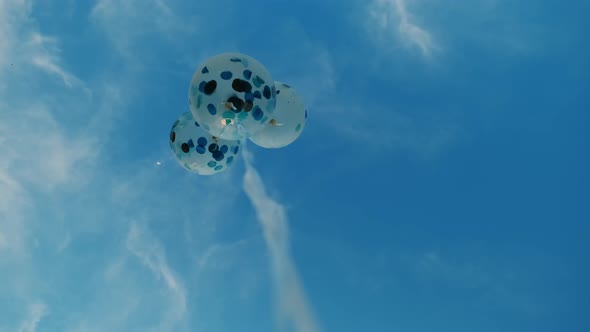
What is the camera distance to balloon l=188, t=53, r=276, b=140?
9242 millimetres

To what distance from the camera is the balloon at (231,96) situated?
9242mm

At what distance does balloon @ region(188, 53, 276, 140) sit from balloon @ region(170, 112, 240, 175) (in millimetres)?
825

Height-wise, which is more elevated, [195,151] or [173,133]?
[173,133]

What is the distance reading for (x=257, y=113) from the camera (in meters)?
9.51

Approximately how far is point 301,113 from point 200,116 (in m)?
2.57

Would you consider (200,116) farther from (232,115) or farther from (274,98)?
(274,98)

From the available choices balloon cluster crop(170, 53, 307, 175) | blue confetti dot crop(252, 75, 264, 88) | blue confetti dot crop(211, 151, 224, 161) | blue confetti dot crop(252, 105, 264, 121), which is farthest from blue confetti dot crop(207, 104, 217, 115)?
blue confetti dot crop(211, 151, 224, 161)

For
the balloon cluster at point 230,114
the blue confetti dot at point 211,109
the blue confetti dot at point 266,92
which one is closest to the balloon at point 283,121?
the balloon cluster at point 230,114

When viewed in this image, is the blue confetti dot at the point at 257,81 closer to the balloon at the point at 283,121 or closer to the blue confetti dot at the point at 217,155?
the balloon at the point at 283,121

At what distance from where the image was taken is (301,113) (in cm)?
1105

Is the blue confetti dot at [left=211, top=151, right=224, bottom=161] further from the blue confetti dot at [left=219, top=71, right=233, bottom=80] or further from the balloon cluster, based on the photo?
the blue confetti dot at [left=219, top=71, right=233, bottom=80]

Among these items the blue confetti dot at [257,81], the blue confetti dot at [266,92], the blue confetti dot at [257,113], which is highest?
the blue confetti dot at [257,81]

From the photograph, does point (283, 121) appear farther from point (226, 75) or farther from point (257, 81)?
point (226, 75)

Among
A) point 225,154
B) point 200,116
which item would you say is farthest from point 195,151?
point 200,116
